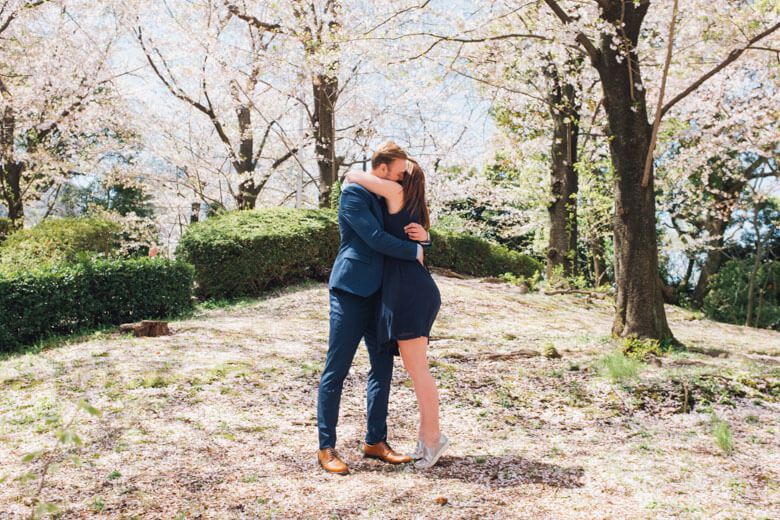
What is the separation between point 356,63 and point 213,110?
11.7 feet

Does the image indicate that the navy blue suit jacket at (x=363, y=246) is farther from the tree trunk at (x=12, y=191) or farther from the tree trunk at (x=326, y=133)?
the tree trunk at (x=12, y=191)

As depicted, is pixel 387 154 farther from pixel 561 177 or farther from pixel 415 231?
pixel 561 177

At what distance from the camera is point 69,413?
4344mm

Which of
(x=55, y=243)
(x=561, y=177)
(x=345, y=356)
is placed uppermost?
(x=561, y=177)

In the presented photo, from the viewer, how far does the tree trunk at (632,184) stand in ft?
21.0

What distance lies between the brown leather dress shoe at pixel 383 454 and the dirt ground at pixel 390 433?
106mm

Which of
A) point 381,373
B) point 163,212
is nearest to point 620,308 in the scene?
point 381,373

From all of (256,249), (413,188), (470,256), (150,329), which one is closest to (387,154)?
(413,188)

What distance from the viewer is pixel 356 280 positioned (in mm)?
3109

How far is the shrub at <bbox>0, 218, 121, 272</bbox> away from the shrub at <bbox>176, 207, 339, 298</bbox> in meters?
1.62

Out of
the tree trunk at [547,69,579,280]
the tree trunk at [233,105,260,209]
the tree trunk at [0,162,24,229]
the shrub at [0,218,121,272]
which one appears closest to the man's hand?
the shrub at [0,218,121,272]

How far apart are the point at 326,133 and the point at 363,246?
1073 cm

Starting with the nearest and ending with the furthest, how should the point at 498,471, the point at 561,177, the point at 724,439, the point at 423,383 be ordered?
the point at 423,383
the point at 498,471
the point at 724,439
the point at 561,177

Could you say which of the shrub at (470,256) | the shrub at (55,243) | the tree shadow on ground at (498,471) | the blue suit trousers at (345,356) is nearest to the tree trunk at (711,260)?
the shrub at (470,256)
